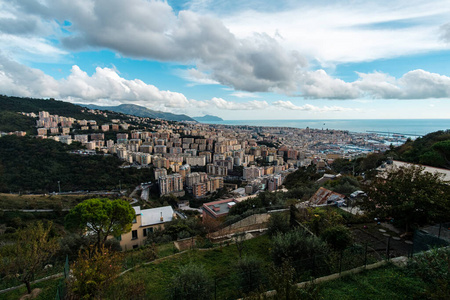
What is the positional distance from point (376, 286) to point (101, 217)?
7.49 m

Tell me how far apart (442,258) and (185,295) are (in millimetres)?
4267

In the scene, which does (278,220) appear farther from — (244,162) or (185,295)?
(244,162)

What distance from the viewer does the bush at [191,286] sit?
3615 mm

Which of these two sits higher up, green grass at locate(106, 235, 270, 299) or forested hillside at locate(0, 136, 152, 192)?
green grass at locate(106, 235, 270, 299)

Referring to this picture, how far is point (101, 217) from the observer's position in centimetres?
730

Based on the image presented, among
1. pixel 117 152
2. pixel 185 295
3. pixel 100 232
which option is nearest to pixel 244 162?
pixel 117 152

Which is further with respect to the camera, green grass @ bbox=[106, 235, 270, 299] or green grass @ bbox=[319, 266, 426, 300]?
green grass @ bbox=[106, 235, 270, 299]

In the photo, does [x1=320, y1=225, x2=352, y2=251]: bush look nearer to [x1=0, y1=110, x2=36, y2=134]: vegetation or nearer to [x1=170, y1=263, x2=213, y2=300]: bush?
[x1=170, y1=263, x2=213, y2=300]: bush

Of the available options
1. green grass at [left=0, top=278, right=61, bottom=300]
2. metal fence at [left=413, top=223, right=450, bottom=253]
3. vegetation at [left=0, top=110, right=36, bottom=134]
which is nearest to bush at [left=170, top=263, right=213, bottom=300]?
green grass at [left=0, top=278, right=61, bottom=300]

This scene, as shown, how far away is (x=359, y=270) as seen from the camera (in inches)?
172

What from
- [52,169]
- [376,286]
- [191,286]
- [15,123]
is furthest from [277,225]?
[15,123]

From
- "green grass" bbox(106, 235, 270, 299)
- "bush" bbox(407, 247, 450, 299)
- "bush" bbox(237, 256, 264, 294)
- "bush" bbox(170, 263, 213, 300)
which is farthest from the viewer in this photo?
"green grass" bbox(106, 235, 270, 299)

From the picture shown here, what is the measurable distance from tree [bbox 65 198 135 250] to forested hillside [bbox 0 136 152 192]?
93.4 feet

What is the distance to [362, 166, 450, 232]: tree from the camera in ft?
17.2
